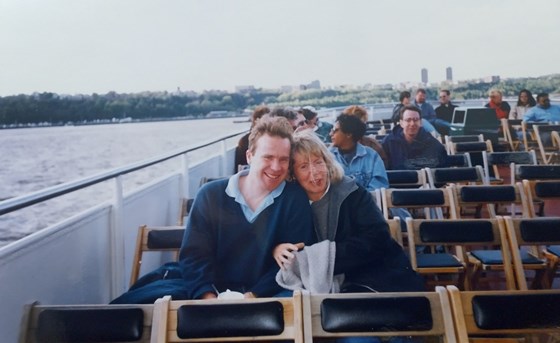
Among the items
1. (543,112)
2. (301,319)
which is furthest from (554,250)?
(543,112)

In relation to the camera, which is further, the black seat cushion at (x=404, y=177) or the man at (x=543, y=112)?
the man at (x=543, y=112)

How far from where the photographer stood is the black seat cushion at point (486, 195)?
2623 mm

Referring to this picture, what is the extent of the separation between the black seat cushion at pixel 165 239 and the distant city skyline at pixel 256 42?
0.77m

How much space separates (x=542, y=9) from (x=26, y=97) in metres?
3.39

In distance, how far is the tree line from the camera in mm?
2127

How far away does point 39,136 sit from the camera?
2.20 meters

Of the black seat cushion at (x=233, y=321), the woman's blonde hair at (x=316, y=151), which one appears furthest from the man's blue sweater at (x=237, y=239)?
the black seat cushion at (x=233, y=321)

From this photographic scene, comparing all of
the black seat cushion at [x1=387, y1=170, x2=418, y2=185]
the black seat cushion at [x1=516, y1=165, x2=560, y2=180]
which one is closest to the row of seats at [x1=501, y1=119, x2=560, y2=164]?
the black seat cushion at [x1=516, y1=165, x2=560, y2=180]

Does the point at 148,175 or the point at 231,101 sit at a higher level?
the point at 231,101

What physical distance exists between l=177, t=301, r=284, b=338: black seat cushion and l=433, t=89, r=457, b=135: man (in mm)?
6186

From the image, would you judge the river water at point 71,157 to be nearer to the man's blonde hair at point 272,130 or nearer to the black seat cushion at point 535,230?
the man's blonde hair at point 272,130

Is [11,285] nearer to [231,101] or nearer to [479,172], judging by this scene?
[231,101]

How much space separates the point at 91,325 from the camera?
4.12 feet

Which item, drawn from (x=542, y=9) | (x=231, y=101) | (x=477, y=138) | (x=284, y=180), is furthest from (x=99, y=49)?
(x=477, y=138)
